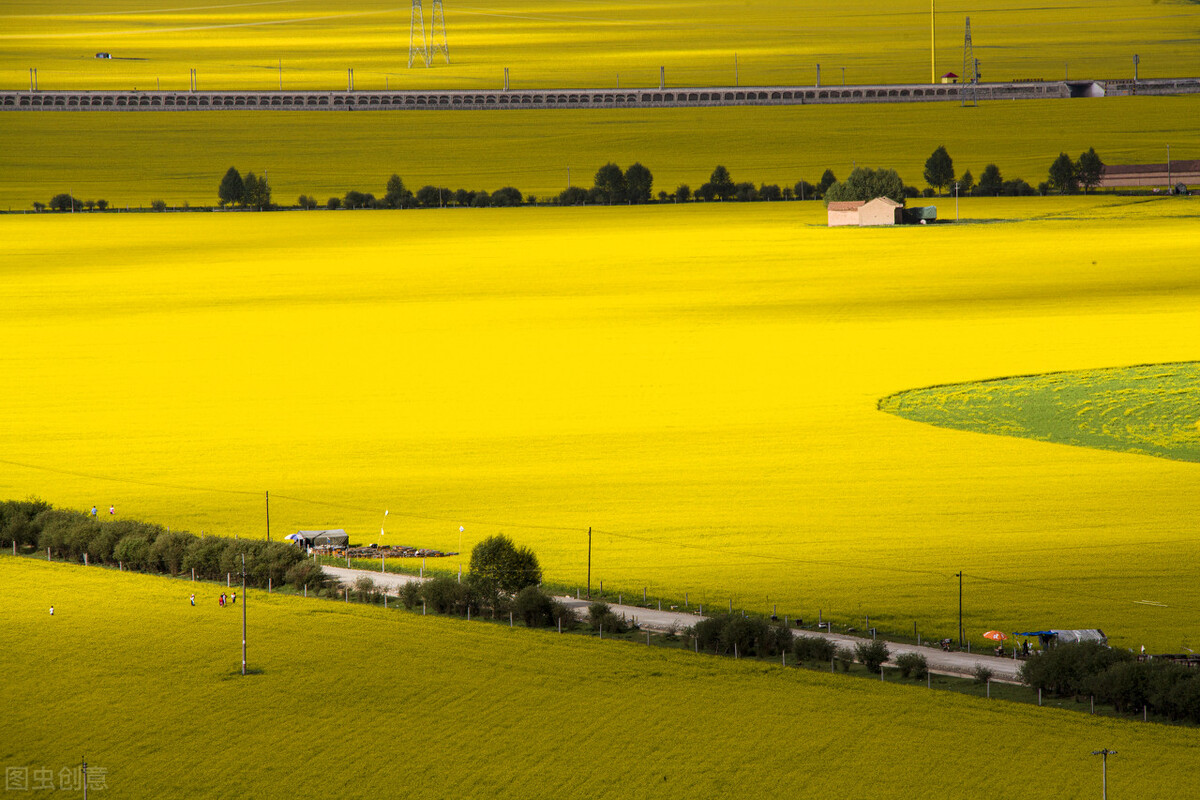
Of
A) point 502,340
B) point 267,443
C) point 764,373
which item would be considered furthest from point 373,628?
point 502,340

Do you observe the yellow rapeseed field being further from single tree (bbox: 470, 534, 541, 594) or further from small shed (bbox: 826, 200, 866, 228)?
single tree (bbox: 470, 534, 541, 594)

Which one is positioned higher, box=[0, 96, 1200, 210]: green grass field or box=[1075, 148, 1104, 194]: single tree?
box=[0, 96, 1200, 210]: green grass field

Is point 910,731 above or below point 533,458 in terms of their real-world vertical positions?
below

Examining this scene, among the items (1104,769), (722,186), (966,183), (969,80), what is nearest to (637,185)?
(722,186)

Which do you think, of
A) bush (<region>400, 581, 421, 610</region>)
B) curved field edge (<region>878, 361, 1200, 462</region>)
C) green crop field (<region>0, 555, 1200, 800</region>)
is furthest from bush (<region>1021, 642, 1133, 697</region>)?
curved field edge (<region>878, 361, 1200, 462</region>)

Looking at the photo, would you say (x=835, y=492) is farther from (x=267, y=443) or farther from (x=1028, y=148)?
(x=1028, y=148)
